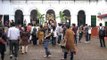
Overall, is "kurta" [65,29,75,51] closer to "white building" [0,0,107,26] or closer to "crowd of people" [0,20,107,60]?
"crowd of people" [0,20,107,60]

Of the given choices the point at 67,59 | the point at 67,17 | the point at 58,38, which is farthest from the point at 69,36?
the point at 67,17

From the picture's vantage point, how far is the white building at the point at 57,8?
57.0 metres

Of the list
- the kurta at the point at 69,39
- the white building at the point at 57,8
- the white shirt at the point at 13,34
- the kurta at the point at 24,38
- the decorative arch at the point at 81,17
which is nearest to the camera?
the kurta at the point at 69,39

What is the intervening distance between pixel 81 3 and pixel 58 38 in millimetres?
29650

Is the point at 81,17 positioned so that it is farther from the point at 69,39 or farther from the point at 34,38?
the point at 69,39

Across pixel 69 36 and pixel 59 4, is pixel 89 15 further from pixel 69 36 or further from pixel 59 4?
pixel 69 36

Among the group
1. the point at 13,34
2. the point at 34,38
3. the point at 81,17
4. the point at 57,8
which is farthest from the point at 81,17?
the point at 13,34

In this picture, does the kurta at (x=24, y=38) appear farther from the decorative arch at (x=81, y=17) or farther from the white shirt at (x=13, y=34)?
the decorative arch at (x=81, y=17)

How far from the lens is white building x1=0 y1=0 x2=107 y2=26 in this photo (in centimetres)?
5697

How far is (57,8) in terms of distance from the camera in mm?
57625

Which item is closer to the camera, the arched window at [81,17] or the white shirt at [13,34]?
the white shirt at [13,34]

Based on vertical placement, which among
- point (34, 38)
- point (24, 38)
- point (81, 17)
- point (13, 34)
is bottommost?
point (34, 38)

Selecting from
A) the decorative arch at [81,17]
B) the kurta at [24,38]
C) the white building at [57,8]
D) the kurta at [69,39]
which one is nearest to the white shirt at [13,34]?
the kurta at [69,39]

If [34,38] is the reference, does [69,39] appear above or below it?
above
